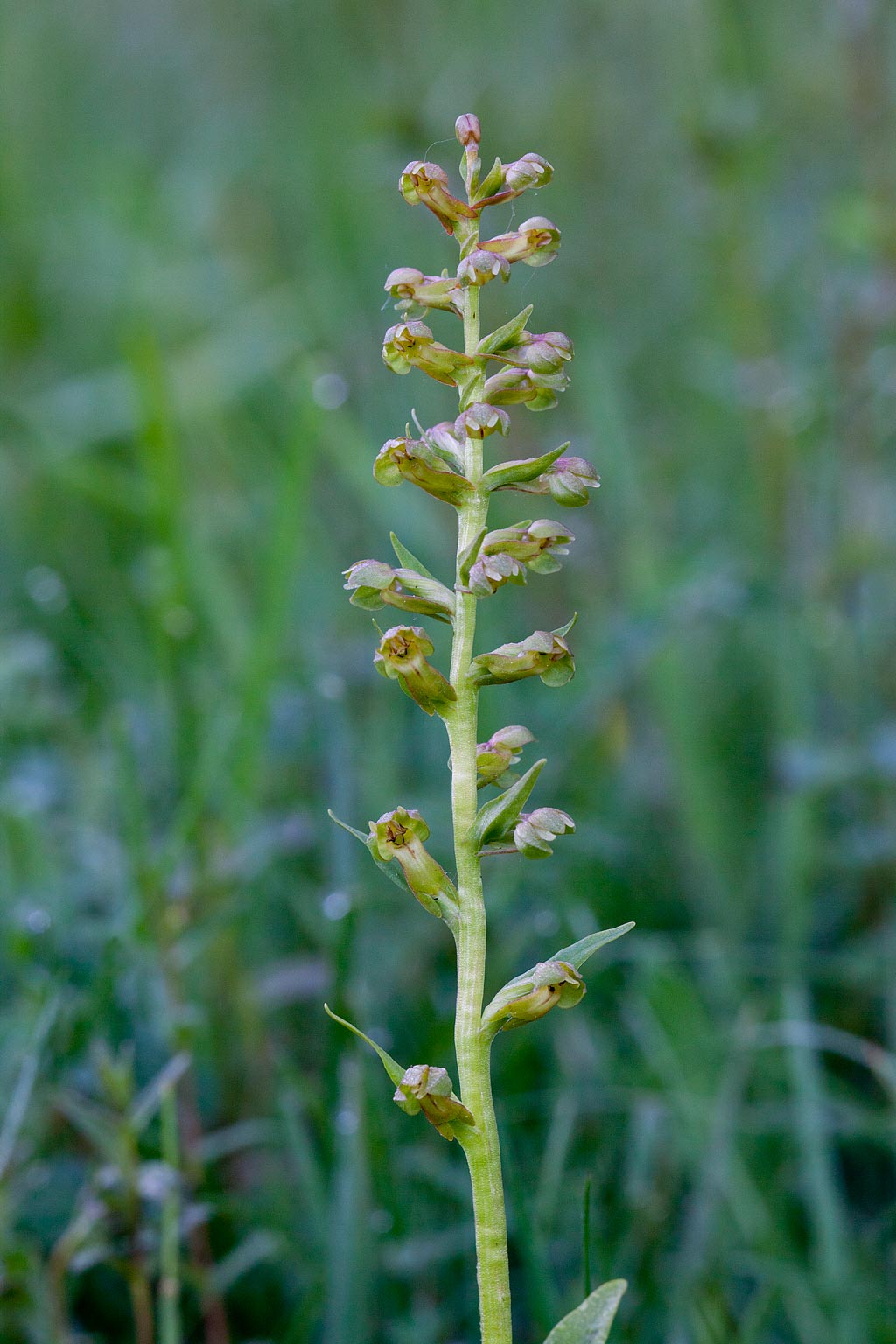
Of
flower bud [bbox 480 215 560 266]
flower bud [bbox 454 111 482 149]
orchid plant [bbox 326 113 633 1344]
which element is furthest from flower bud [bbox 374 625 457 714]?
flower bud [bbox 454 111 482 149]

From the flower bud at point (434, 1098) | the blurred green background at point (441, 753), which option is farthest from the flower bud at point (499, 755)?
the blurred green background at point (441, 753)

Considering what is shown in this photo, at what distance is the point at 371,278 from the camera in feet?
23.1

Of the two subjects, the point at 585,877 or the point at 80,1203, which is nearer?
the point at 80,1203

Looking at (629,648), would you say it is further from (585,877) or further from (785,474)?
(785,474)

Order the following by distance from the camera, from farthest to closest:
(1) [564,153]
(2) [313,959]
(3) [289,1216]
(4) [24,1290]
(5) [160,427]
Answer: (1) [564,153], (5) [160,427], (2) [313,959], (3) [289,1216], (4) [24,1290]

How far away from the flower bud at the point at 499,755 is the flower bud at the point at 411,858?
0.10 m

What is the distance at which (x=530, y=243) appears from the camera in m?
1.55

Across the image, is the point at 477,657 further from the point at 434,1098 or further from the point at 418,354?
the point at 434,1098

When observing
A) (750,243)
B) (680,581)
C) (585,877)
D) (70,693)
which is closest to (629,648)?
(680,581)

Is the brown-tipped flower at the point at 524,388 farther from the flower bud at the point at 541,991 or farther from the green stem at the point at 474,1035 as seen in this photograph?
the flower bud at the point at 541,991

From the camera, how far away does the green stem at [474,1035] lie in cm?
133

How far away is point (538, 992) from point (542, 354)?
76 centimetres

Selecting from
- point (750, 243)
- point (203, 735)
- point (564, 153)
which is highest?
point (564, 153)

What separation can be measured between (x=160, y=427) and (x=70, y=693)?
1.23 m
